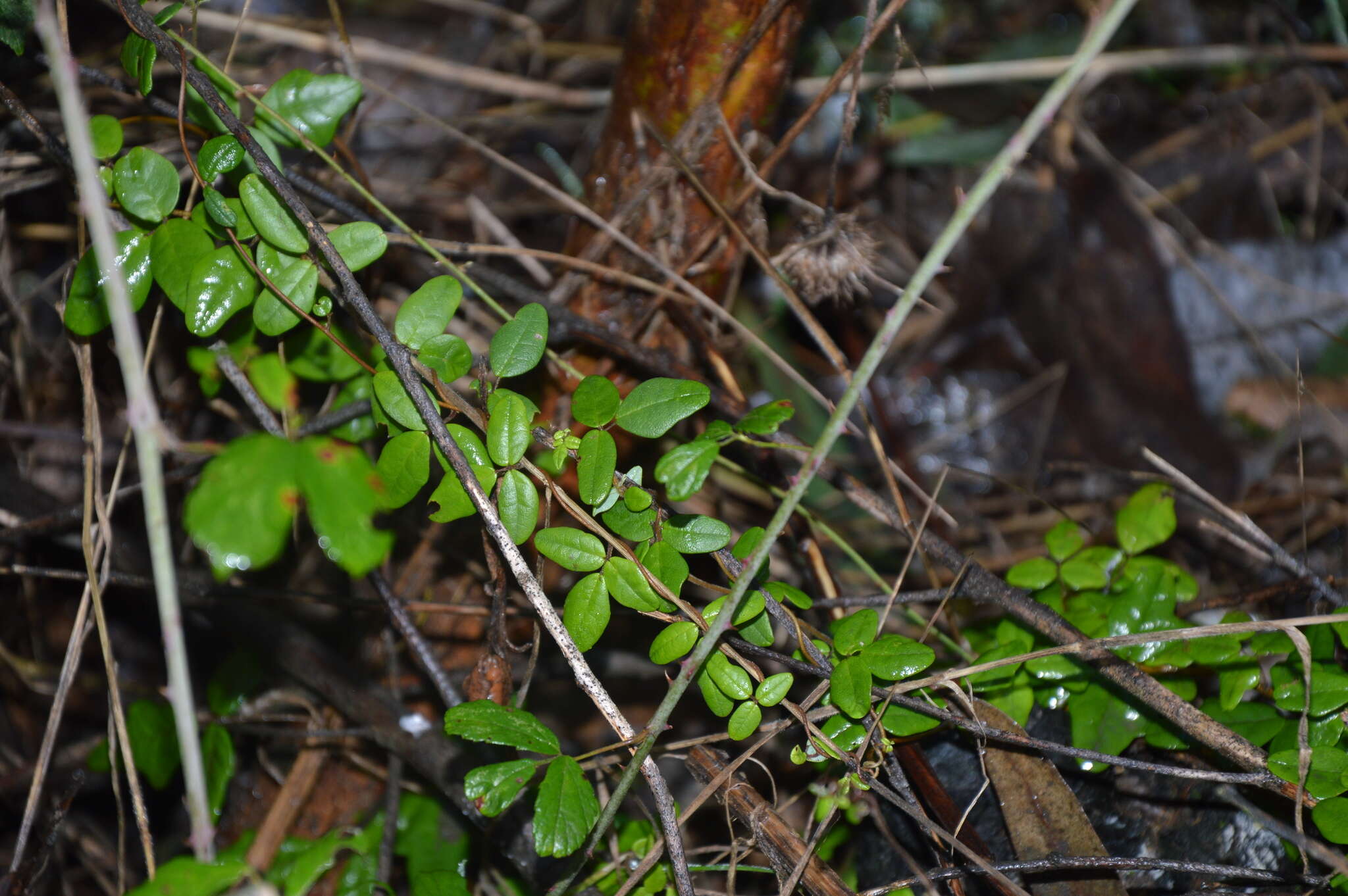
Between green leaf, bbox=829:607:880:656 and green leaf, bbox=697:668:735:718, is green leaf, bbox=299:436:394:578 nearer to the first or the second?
green leaf, bbox=697:668:735:718

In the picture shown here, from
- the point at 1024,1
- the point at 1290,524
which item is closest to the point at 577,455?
the point at 1290,524

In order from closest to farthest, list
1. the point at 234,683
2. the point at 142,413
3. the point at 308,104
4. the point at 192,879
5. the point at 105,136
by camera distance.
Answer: the point at 142,413
the point at 192,879
the point at 105,136
the point at 308,104
the point at 234,683

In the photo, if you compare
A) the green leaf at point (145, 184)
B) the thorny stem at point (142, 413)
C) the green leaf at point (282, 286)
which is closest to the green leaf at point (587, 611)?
the thorny stem at point (142, 413)

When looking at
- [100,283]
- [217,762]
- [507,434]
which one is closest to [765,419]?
[507,434]

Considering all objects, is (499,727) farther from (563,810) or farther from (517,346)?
(517,346)

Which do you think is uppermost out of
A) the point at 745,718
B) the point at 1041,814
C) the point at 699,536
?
the point at 699,536

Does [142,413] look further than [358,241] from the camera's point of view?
No

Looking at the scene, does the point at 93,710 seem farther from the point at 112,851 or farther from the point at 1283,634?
the point at 1283,634
